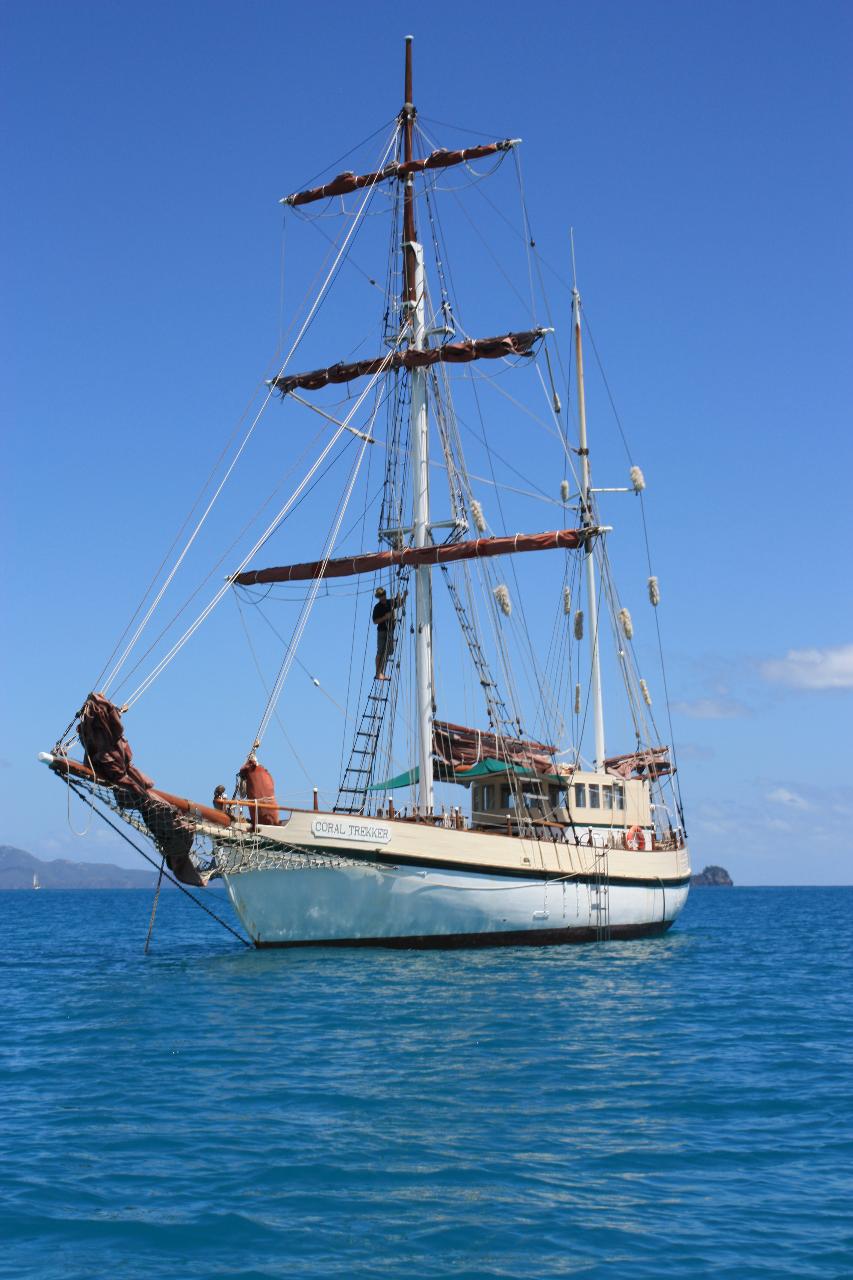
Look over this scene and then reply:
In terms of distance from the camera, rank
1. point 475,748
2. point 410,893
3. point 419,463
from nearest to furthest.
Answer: point 410,893 → point 419,463 → point 475,748

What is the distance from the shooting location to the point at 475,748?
3509 cm

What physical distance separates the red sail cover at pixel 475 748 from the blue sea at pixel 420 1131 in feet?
38.2

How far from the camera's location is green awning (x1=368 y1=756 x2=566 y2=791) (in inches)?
1298

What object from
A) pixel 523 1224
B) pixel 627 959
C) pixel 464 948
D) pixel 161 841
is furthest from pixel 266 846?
pixel 523 1224

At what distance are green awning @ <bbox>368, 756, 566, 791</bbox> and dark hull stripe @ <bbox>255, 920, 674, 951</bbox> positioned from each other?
4.26 metres

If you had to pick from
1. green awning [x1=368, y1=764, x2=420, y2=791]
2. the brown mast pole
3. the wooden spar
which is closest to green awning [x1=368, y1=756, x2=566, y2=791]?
green awning [x1=368, y1=764, x2=420, y2=791]

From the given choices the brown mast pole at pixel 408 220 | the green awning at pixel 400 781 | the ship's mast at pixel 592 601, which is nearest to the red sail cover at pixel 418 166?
the brown mast pole at pixel 408 220

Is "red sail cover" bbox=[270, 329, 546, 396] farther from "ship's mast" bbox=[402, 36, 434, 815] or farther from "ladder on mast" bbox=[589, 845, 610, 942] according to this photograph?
"ladder on mast" bbox=[589, 845, 610, 942]

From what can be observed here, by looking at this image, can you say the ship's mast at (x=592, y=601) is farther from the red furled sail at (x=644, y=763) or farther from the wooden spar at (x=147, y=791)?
the wooden spar at (x=147, y=791)

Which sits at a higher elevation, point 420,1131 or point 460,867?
point 460,867

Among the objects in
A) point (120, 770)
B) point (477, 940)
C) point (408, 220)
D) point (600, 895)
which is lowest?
point (477, 940)

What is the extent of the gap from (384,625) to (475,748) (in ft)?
15.5

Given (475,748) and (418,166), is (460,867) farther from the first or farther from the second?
(418,166)

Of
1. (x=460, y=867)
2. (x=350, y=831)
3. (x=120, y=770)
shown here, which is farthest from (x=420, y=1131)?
(x=460, y=867)
